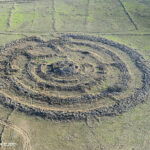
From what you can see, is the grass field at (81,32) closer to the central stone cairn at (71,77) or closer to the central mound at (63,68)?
the central stone cairn at (71,77)

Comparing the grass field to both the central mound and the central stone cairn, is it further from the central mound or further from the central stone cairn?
the central mound

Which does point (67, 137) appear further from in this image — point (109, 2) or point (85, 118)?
point (109, 2)

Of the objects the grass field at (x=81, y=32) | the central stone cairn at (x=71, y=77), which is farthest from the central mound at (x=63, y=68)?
the grass field at (x=81, y=32)

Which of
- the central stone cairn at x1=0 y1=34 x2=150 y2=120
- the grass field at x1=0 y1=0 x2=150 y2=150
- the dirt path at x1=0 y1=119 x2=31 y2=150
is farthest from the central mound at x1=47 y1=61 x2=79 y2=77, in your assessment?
the dirt path at x1=0 y1=119 x2=31 y2=150

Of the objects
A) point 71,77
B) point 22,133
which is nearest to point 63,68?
point 71,77

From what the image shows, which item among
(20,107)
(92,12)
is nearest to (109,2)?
(92,12)
